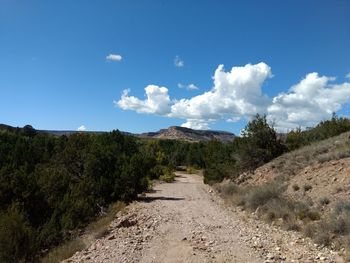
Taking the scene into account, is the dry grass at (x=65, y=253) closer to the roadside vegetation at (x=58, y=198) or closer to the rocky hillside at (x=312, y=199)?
the roadside vegetation at (x=58, y=198)

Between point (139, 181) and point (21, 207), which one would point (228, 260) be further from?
point (139, 181)

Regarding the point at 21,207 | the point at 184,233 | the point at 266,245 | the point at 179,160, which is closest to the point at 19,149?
the point at 21,207

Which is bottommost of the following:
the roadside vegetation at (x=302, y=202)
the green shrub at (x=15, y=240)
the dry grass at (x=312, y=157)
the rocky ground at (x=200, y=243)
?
the green shrub at (x=15, y=240)

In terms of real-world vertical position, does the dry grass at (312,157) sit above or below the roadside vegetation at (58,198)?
above

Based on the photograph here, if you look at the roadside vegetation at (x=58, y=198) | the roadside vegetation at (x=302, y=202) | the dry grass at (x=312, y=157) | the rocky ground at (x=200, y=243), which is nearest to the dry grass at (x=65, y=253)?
the roadside vegetation at (x=58, y=198)

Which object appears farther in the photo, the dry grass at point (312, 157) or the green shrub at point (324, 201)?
the dry grass at point (312, 157)

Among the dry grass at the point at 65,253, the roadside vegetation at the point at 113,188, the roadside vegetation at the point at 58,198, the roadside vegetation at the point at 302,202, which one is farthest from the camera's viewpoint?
the roadside vegetation at the point at 58,198

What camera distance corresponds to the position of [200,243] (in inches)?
514

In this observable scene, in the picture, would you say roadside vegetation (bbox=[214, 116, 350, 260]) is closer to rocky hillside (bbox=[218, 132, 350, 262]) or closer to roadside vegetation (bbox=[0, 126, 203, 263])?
rocky hillside (bbox=[218, 132, 350, 262])

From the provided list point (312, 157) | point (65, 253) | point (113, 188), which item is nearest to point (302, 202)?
point (312, 157)

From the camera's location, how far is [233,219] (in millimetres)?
18422

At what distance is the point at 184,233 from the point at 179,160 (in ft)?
298

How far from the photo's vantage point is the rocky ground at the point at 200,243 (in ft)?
37.3

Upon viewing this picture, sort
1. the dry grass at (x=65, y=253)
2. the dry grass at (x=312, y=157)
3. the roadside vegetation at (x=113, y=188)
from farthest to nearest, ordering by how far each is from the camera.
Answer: the dry grass at (x=312, y=157)
the roadside vegetation at (x=113, y=188)
the dry grass at (x=65, y=253)
